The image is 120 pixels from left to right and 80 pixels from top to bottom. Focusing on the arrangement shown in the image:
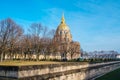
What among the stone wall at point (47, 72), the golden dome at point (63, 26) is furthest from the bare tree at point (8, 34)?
the golden dome at point (63, 26)

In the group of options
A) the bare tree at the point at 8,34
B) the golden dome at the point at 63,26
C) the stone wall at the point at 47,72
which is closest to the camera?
the stone wall at the point at 47,72

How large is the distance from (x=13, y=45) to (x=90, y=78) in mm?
25204

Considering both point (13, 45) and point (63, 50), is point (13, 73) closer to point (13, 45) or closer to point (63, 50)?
point (13, 45)

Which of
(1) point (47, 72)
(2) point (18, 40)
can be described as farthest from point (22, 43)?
(1) point (47, 72)

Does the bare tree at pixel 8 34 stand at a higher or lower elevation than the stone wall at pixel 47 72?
higher

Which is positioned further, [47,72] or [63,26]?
Result: [63,26]

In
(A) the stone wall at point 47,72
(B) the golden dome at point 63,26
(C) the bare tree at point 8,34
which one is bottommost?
(A) the stone wall at point 47,72

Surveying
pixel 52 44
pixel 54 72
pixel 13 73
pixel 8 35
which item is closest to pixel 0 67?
pixel 13 73

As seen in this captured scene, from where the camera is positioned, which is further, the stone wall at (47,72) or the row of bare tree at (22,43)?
the row of bare tree at (22,43)

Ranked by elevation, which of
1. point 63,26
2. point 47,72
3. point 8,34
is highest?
point 63,26

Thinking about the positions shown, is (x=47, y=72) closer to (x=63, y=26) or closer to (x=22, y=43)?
(x=22, y=43)

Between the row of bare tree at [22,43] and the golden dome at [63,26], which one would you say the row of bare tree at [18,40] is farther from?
the golden dome at [63,26]

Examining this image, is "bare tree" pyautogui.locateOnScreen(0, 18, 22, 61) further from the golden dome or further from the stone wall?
the golden dome

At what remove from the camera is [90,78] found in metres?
24.8
